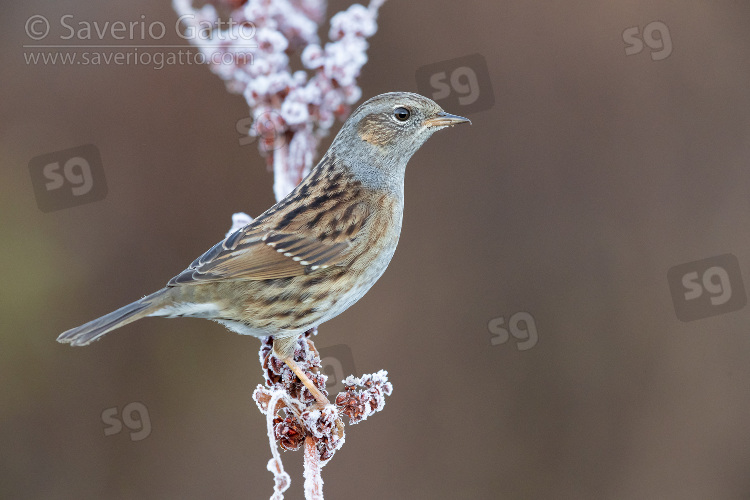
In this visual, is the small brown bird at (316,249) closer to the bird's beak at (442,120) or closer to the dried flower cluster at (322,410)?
the bird's beak at (442,120)

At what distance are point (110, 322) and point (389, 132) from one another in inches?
47.1

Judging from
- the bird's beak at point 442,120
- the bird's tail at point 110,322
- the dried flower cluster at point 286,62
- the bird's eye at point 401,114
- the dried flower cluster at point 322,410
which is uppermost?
the dried flower cluster at point 286,62

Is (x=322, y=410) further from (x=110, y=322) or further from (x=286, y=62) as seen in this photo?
(x=286, y=62)

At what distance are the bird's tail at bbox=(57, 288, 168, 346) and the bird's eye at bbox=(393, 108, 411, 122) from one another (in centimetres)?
105

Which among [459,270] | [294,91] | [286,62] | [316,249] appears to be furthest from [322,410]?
[459,270]

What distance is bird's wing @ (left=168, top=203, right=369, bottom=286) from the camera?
2.78m

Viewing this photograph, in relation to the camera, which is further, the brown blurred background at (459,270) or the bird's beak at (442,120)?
the brown blurred background at (459,270)

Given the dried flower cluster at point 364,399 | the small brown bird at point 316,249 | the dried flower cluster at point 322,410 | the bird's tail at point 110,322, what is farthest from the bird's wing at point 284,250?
the dried flower cluster at point 364,399

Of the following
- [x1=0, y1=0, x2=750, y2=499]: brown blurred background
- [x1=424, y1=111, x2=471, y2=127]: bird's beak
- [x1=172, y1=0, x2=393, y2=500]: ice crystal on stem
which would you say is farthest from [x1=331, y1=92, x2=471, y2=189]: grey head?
[x1=0, y1=0, x2=750, y2=499]: brown blurred background

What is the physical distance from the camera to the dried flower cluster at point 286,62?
241cm

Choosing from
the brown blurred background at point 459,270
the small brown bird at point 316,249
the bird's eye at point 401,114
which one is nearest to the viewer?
the small brown bird at point 316,249

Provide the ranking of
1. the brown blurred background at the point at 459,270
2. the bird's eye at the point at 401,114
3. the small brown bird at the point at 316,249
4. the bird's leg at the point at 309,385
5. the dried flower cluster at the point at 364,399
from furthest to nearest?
the brown blurred background at the point at 459,270 < the bird's eye at the point at 401,114 < the small brown bird at the point at 316,249 < the bird's leg at the point at 309,385 < the dried flower cluster at the point at 364,399

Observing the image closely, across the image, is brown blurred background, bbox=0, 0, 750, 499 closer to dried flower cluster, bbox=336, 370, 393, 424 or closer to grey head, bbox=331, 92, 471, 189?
grey head, bbox=331, 92, 471, 189

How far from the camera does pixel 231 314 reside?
2.79 m
